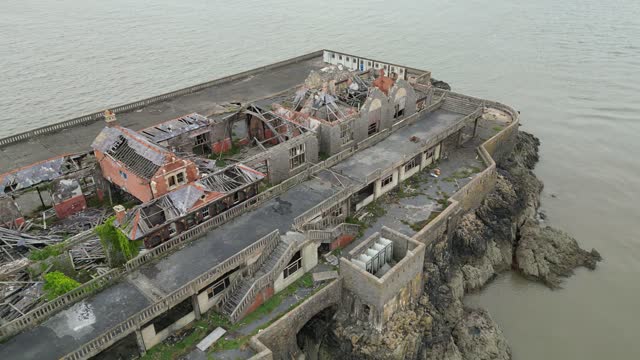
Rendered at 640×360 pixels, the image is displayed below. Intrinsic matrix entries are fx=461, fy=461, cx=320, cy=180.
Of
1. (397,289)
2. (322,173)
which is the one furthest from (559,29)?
(397,289)

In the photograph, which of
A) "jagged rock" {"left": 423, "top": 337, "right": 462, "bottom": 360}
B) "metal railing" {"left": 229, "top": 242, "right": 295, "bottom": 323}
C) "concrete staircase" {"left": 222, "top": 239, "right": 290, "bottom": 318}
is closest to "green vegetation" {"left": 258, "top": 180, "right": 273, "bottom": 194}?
"concrete staircase" {"left": 222, "top": 239, "right": 290, "bottom": 318}

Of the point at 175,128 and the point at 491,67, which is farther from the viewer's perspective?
the point at 491,67

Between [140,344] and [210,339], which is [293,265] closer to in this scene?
[210,339]

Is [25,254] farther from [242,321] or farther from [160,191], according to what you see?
[242,321]

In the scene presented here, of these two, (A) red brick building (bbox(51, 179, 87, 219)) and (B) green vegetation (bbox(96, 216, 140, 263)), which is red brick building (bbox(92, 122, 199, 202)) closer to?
(A) red brick building (bbox(51, 179, 87, 219))

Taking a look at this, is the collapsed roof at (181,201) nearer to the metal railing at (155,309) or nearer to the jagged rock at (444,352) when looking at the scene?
the metal railing at (155,309)

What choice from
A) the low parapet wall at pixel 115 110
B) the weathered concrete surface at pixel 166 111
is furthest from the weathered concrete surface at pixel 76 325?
the low parapet wall at pixel 115 110

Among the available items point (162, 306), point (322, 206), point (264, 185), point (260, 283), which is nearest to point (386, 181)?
point (322, 206)
